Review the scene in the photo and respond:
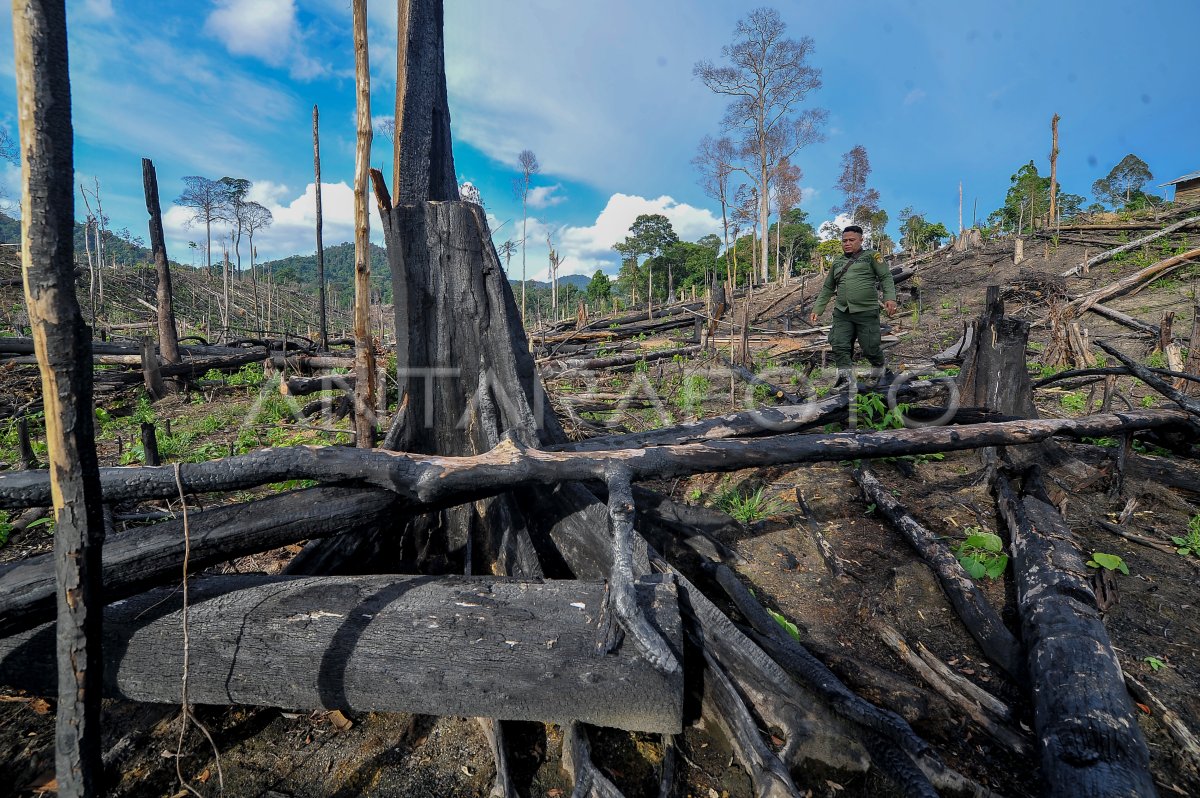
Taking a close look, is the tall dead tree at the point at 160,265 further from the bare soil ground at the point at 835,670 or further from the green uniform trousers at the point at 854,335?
the green uniform trousers at the point at 854,335

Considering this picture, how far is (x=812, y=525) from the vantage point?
372 centimetres

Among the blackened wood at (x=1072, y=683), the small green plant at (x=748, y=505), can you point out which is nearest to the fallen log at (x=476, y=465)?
the blackened wood at (x=1072, y=683)

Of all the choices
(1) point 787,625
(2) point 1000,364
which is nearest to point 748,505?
(1) point 787,625

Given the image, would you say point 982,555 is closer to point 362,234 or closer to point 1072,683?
point 1072,683

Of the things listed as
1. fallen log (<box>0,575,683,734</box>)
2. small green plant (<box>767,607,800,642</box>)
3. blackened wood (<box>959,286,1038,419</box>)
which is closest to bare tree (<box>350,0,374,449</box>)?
fallen log (<box>0,575,683,734</box>)

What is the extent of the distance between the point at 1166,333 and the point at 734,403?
5585 mm

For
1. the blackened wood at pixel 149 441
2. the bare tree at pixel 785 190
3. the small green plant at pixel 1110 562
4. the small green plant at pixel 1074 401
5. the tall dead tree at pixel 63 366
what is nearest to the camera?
the tall dead tree at pixel 63 366

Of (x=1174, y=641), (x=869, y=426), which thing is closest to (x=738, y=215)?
(x=869, y=426)

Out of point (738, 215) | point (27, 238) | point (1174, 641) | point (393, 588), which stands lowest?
point (1174, 641)

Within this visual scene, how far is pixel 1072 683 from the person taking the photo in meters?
1.95

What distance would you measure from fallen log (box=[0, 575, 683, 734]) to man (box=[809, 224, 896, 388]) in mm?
4866

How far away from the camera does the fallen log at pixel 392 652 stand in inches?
74.4

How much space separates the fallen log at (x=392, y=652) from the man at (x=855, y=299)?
16.0 ft

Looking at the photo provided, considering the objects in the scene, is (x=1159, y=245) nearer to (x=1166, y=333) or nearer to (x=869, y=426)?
(x=1166, y=333)
